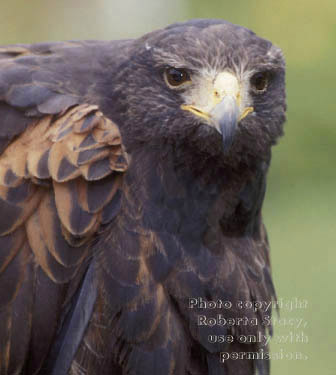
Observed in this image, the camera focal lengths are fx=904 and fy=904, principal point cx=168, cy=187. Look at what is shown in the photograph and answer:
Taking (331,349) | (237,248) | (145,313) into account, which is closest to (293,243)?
(331,349)

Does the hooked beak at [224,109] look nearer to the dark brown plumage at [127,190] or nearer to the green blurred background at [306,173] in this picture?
the dark brown plumage at [127,190]

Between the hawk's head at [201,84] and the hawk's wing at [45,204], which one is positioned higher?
the hawk's head at [201,84]

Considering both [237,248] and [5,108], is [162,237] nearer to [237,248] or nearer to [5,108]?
[237,248]

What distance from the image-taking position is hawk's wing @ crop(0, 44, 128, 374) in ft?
11.6

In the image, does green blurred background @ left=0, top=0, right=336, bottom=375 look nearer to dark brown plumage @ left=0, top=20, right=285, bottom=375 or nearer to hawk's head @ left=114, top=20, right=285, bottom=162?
dark brown plumage @ left=0, top=20, right=285, bottom=375

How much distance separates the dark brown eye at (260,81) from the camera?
12.1 feet

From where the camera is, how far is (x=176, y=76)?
3.64 metres

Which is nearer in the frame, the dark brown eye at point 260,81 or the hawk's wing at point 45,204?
the hawk's wing at point 45,204

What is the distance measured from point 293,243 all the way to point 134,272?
3267 mm

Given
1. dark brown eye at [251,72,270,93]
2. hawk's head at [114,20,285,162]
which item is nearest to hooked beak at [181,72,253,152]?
hawk's head at [114,20,285,162]

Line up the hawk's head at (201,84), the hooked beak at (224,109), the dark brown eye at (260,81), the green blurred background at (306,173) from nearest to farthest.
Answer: the hooked beak at (224,109)
the hawk's head at (201,84)
the dark brown eye at (260,81)
the green blurred background at (306,173)

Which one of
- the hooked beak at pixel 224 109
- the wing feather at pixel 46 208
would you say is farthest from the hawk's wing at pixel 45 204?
the hooked beak at pixel 224 109

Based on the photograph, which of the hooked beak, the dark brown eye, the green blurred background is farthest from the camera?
the green blurred background

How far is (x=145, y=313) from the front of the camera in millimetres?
3654
